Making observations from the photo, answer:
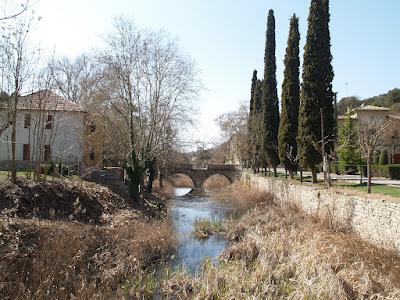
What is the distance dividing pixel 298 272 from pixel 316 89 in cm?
1287

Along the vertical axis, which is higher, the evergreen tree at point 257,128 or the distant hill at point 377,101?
the distant hill at point 377,101

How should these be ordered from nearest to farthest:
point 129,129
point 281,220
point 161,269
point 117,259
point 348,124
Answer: point 117,259 → point 161,269 → point 281,220 → point 129,129 → point 348,124

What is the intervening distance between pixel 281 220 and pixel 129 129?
11.0m

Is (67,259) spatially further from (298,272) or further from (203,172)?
(203,172)

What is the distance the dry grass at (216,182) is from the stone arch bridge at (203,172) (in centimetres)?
150

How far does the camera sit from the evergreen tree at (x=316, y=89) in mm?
20156

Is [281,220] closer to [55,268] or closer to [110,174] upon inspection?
[55,268]

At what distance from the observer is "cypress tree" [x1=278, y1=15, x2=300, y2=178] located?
80.1 feet

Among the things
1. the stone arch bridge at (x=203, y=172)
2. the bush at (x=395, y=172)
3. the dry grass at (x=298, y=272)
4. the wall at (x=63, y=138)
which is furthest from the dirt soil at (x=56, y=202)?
the stone arch bridge at (x=203, y=172)

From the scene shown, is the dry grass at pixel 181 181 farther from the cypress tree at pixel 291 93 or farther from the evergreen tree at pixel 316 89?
the evergreen tree at pixel 316 89

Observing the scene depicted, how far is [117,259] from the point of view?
10273 millimetres

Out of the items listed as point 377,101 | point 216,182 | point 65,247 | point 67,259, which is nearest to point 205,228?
point 65,247

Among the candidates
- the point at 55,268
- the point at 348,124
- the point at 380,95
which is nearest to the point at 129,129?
the point at 55,268

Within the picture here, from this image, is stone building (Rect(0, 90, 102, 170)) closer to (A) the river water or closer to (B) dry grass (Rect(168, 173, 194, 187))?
(A) the river water
